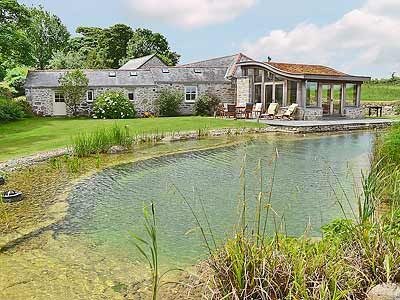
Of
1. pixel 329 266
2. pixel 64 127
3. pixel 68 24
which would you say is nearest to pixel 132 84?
pixel 64 127

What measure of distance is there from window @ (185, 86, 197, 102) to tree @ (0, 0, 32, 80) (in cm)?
1041

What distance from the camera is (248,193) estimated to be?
29.8 feet

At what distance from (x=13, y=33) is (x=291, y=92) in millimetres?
16421

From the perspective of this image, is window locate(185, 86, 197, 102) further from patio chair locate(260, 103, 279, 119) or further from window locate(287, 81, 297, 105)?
window locate(287, 81, 297, 105)

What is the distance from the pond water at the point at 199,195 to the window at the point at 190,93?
15687 millimetres

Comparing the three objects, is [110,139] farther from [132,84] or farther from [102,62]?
[102,62]

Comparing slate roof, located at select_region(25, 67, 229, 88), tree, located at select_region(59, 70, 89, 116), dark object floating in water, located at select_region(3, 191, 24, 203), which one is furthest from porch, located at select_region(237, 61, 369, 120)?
dark object floating in water, located at select_region(3, 191, 24, 203)

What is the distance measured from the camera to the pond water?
654 cm

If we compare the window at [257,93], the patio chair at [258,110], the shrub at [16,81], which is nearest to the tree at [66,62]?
the shrub at [16,81]

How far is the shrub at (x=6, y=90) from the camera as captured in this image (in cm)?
2952

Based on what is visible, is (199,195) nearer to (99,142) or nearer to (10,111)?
(99,142)

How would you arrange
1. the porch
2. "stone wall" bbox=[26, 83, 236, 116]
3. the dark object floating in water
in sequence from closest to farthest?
1. the dark object floating in water
2. the porch
3. "stone wall" bbox=[26, 83, 236, 116]

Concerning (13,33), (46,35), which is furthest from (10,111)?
(46,35)

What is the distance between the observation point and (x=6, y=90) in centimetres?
3072
